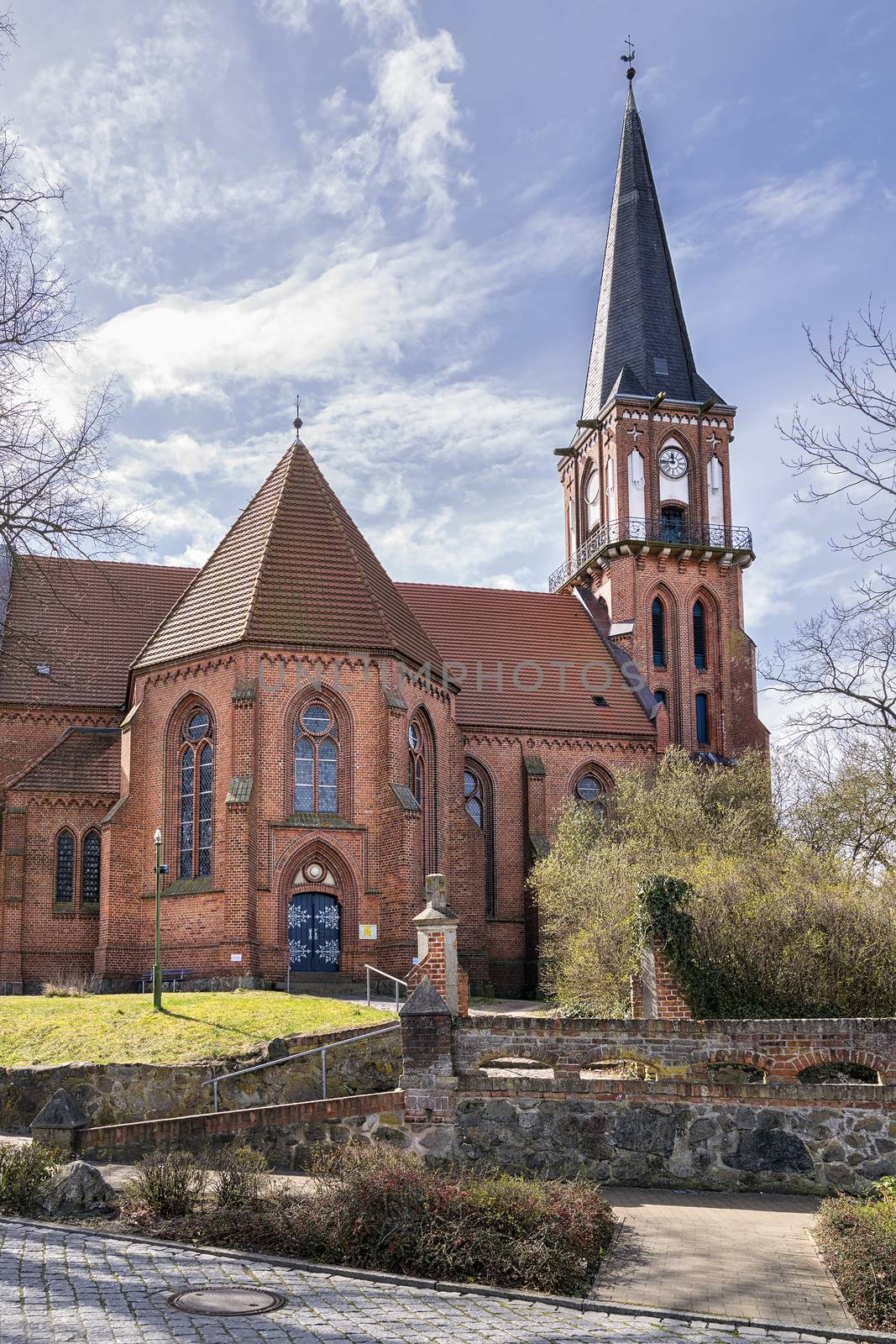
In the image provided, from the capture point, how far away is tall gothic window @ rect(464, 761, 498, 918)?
35656 millimetres

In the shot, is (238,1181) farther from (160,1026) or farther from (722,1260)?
(160,1026)

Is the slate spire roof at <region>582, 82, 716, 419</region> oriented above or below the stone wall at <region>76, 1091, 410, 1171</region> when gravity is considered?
above

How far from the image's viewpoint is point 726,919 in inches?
724

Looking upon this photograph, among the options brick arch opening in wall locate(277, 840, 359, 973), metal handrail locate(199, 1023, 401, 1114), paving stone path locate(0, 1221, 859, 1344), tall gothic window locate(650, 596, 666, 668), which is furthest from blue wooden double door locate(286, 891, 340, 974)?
tall gothic window locate(650, 596, 666, 668)

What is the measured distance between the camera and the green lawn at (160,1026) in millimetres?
18453

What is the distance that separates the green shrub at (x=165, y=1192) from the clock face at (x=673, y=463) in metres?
34.7

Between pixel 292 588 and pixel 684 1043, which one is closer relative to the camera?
pixel 684 1043

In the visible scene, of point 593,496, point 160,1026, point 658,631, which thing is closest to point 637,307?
point 593,496

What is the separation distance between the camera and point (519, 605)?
1699 inches

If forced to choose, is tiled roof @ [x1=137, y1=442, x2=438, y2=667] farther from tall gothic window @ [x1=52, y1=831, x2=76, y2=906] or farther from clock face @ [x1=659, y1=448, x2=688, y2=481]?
clock face @ [x1=659, y1=448, x2=688, y2=481]

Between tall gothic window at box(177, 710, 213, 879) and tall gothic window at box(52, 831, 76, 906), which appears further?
tall gothic window at box(52, 831, 76, 906)

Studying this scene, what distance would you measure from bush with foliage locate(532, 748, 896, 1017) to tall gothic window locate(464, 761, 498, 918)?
6460mm

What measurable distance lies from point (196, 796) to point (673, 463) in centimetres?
2246

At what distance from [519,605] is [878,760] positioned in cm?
2416
